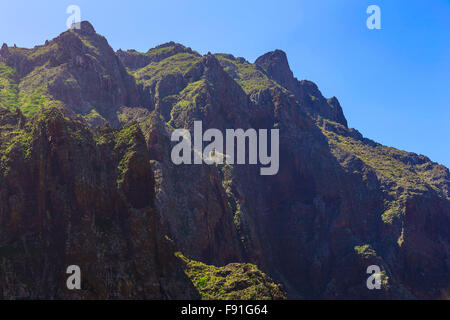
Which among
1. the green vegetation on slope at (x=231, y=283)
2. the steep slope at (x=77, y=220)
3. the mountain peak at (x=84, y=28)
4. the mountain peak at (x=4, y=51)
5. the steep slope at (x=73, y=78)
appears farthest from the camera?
the mountain peak at (x=84, y=28)

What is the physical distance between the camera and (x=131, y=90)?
499ft

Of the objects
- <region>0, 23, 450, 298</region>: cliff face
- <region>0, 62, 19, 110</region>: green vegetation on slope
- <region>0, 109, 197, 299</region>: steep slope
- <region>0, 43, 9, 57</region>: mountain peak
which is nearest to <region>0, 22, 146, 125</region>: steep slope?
<region>0, 43, 9, 57</region>: mountain peak

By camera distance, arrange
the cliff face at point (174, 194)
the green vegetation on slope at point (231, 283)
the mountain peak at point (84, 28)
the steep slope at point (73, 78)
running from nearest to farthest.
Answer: the cliff face at point (174, 194) → the green vegetation on slope at point (231, 283) → the steep slope at point (73, 78) → the mountain peak at point (84, 28)

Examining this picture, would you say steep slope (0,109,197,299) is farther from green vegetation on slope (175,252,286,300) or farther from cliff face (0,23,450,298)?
green vegetation on slope (175,252,286,300)

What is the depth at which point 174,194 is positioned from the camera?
9350cm

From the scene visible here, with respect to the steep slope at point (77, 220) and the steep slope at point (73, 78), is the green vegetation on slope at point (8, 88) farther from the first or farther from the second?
the steep slope at point (77, 220)

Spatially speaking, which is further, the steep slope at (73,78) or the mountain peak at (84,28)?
the mountain peak at (84,28)

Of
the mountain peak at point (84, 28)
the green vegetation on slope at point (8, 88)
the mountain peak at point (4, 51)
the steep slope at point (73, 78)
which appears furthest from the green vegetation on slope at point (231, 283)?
the mountain peak at point (84, 28)

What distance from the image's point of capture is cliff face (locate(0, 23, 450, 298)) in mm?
52000

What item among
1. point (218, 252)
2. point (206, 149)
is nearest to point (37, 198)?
point (218, 252)

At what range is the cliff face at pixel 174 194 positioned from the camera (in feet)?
171
